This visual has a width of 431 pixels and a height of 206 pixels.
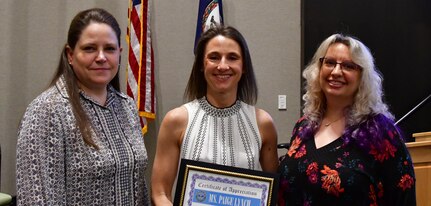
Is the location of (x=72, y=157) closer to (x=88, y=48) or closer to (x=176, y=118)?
(x=88, y=48)

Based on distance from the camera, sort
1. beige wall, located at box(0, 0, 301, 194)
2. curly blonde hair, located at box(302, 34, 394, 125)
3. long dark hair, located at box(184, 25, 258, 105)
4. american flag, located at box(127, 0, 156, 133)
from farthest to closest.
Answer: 1. beige wall, located at box(0, 0, 301, 194)
2. american flag, located at box(127, 0, 156, 133)
3. long dark hair, located at box(184, 25, 258, 105)
4. curly blonde hair, located at box(302, 34, 394, 125)

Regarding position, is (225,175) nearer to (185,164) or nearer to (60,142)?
(185,164)

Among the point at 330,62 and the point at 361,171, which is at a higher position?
the point at 330,62

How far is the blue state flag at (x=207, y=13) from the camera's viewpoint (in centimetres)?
400

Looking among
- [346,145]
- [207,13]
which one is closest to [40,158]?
[346,145]

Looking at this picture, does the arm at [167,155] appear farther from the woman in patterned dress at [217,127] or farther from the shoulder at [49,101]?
the shoulder at [49,101]

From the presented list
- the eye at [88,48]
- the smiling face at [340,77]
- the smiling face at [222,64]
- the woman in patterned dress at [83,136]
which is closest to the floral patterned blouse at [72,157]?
the woman in patterned dress at [83,136]

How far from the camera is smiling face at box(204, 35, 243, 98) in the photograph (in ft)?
6.22

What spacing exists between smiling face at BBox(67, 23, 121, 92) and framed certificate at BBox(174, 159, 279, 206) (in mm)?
438

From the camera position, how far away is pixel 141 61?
12.5 feet

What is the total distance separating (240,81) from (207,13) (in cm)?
210

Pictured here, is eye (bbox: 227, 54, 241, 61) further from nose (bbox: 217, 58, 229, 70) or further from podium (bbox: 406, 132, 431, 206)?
podium (bbox: 406, 132, 431, 206)

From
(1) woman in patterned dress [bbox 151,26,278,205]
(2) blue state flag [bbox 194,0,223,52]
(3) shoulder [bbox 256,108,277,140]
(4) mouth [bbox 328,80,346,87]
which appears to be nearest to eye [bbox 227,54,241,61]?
(1) woman in patterned dress [bbox 151,26,278,205]

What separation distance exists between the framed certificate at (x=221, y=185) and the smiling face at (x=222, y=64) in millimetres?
349
